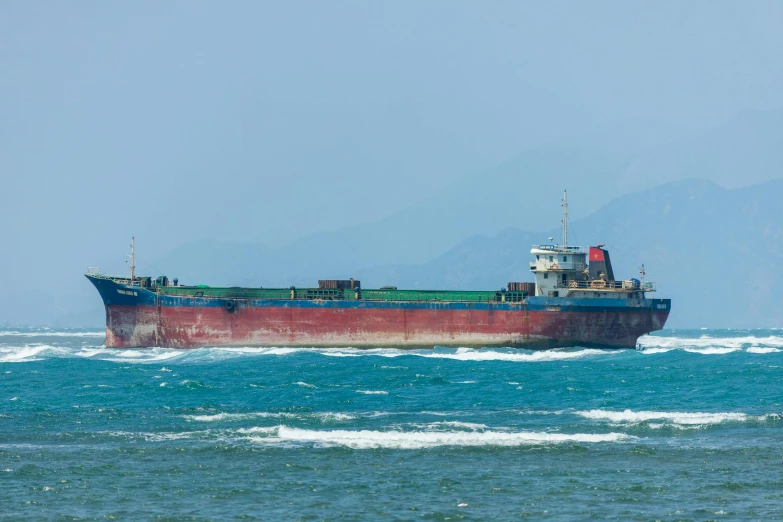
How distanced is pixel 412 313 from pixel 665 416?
119ft

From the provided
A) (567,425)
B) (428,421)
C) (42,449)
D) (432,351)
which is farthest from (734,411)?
(432,351)

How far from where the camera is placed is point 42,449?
99.8ft

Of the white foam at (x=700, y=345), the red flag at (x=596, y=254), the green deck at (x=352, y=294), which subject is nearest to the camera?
the green deck at (x=352, y=294)

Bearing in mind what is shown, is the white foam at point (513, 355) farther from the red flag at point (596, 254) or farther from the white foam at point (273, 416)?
the white foam at point (273, 416)

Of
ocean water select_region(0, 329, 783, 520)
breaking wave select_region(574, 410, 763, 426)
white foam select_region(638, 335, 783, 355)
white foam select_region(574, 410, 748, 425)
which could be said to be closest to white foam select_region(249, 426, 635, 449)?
ocean water select_region(0, 329, 783, 520)

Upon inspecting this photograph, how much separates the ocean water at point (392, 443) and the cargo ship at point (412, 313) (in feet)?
47.3

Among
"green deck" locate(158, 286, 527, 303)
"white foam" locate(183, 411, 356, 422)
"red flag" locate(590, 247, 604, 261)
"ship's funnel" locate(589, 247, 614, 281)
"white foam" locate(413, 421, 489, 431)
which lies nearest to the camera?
"white foam" locate(413, 421, 489, 431)

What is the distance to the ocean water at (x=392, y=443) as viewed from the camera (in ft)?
77.4

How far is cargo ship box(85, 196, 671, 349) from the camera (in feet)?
230

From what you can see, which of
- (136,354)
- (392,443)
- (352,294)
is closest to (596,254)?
(352,294)

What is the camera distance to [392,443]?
31109 millimetres

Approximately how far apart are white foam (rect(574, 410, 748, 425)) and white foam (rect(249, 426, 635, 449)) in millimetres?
3606

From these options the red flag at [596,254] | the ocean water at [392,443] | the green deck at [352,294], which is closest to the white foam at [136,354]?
the green deck at [352,294]

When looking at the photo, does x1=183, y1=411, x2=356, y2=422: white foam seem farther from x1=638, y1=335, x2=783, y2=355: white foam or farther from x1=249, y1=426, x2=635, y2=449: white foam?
x1=638, y1=335, x2=783, y2=355: white foam
